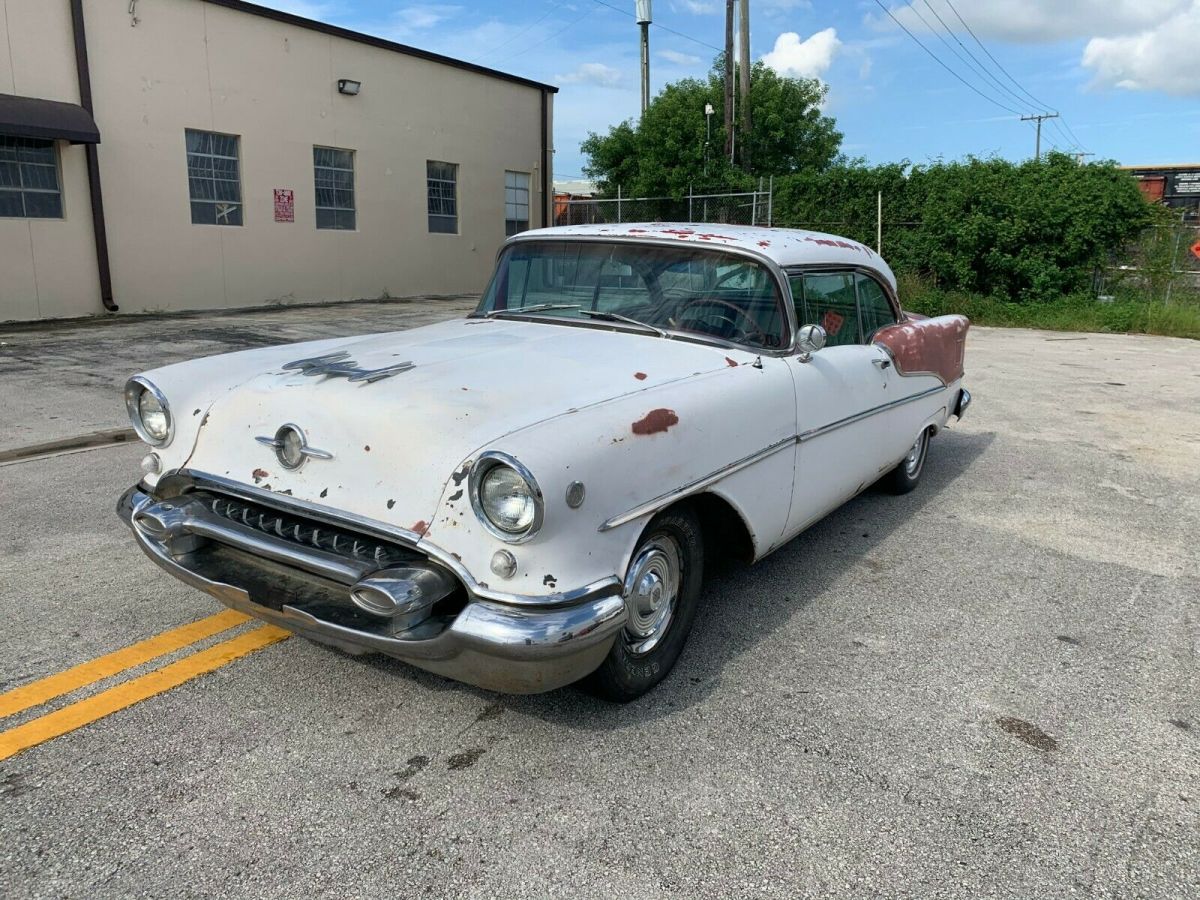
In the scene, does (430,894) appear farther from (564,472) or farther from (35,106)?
(35,106)

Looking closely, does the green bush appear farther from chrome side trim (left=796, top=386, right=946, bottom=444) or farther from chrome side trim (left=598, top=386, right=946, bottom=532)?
chrome side trim (left=598, top=386, right=946, bottom=532)

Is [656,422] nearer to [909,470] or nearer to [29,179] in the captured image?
[909,470]

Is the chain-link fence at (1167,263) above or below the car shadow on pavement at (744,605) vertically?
above

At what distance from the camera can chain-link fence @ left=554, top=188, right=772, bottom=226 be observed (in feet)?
66.7

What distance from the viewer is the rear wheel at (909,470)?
5.30 metres

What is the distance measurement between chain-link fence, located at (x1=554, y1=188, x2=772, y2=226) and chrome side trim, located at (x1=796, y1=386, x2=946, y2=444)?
14.1 meters

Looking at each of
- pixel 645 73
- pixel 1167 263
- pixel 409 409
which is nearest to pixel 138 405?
pixel 409 409

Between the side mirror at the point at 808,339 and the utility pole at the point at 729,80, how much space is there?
21.2 m

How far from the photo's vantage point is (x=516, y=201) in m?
22.6

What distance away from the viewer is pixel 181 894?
207 cm

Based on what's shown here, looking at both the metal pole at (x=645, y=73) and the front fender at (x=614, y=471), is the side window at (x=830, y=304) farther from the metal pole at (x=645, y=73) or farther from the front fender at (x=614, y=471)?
the metal pole at (x=645, y=73)

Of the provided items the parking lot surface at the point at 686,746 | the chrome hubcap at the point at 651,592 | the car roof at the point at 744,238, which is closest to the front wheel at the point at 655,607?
the chrome hubcap at the point at 651,592

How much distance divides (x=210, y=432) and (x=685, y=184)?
2200 cm

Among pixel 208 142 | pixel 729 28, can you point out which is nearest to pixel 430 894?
pixel 208 142
